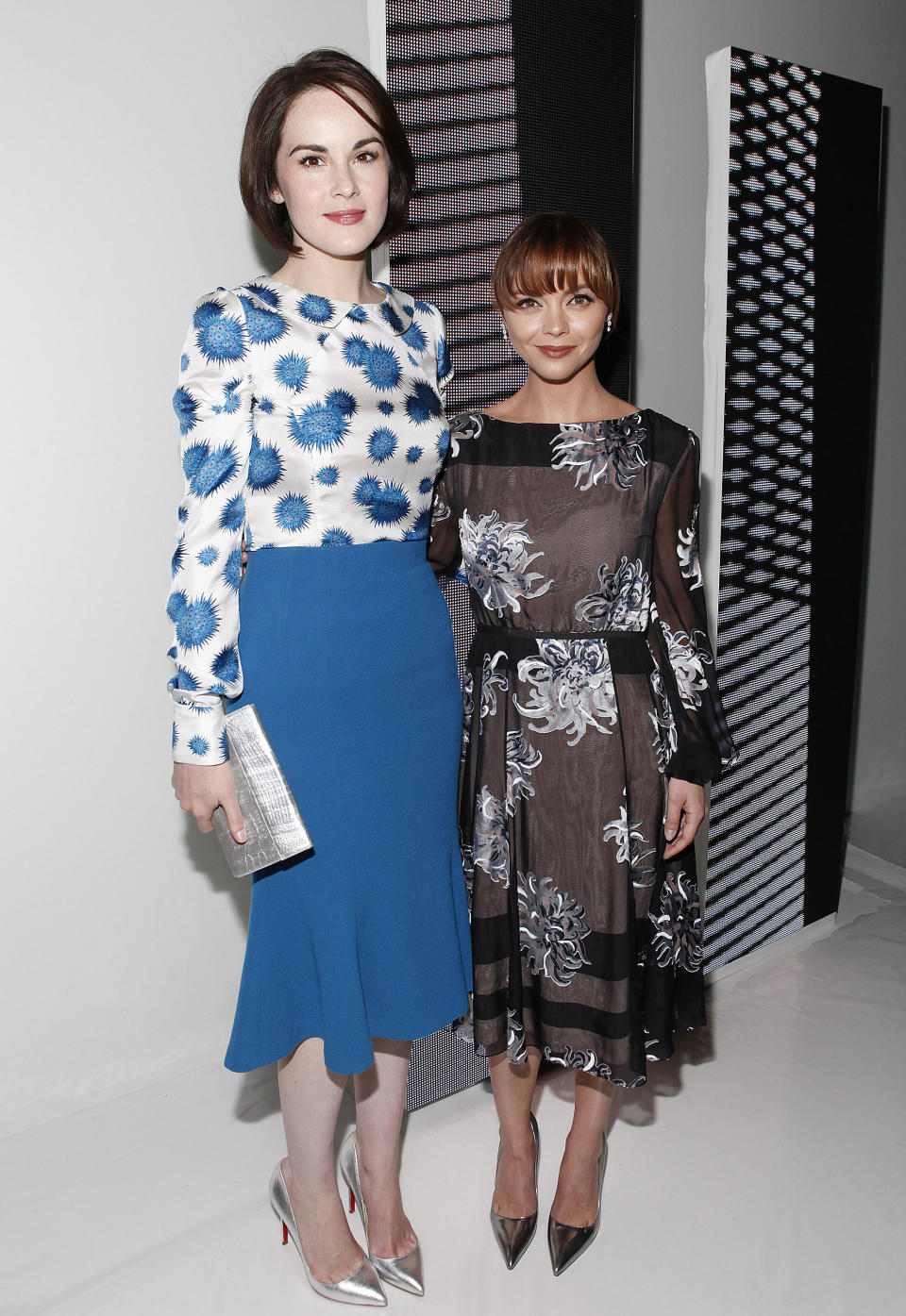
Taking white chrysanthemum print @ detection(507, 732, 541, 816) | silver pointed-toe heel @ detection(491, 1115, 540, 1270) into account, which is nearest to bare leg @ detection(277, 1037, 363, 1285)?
silver pointed-toe heel @ detection(491, 1115, 540, 1270)

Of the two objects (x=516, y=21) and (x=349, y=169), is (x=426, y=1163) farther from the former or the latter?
(x=516, y=21)

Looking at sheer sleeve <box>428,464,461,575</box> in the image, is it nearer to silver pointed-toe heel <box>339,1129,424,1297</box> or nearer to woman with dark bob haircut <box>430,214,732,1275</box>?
woman with dark bob haircut <box>430,214,732,1275</box>

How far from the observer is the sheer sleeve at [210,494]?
4.50 ft

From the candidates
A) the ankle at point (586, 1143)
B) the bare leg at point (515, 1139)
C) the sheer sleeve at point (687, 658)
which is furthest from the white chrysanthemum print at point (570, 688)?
the ankle at point (586, 1143)

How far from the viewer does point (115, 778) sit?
211 centimetres

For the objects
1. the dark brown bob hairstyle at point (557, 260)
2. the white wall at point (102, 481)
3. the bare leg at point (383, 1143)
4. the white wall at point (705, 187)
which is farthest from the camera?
the white wall at point (705, 187)

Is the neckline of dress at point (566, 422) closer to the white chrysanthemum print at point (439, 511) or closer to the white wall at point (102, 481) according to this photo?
the white chrysanthemum print at point (439, 511)

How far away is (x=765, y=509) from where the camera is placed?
95.3 inches

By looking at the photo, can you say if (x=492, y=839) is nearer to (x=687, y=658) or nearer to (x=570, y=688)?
(x=570, y=688)

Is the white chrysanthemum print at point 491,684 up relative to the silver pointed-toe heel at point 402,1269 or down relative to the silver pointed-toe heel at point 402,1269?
up

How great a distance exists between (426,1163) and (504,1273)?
0.96 feet

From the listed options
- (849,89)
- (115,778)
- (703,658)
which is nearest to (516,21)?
(849,89)

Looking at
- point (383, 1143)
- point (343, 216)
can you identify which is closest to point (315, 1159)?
point (383, 1143)

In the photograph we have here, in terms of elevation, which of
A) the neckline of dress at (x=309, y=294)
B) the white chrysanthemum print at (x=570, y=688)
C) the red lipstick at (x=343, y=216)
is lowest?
the white chrysanthemum print at (x=570, y=688)
